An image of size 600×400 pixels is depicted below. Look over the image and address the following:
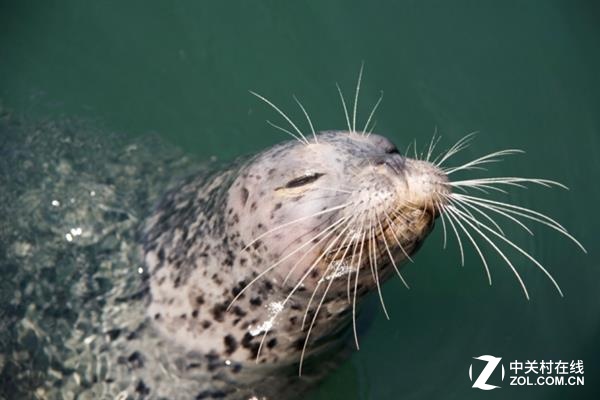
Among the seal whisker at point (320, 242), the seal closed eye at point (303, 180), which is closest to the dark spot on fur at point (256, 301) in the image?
the seal whisker at point (320, 242)

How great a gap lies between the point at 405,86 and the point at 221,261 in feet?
9.44

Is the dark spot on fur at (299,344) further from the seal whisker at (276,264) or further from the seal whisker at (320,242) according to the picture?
the seal whisker at (320,242)

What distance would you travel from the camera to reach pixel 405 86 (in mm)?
6176

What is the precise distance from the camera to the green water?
17.0 feet

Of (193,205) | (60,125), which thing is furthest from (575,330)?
(60,125)

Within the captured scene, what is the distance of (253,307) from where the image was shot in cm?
373

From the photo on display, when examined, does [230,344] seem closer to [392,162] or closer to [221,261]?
[221,261]

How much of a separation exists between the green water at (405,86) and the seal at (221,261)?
1.09 m

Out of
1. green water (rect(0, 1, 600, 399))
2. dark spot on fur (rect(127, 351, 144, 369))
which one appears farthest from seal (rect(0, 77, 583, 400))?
green water (rect(0, 1, 600, 399))

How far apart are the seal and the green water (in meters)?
1.09

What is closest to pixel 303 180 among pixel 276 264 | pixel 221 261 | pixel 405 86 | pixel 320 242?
pixel 320 242

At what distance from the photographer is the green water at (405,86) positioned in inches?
205

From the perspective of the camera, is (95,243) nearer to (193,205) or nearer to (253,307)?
(193,205)

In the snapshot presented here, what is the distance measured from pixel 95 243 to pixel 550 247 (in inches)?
114
